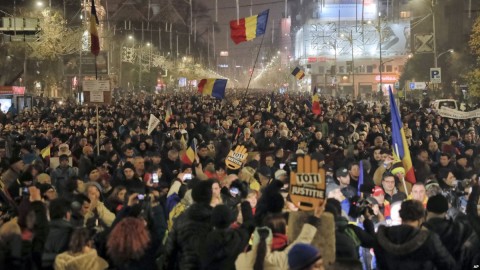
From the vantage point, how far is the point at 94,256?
5.83 meters

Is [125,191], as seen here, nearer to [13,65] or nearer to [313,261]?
[313,261]

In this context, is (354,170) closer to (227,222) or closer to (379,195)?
(379,195)

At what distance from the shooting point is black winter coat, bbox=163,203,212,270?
605 cm

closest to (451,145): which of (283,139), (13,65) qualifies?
(283,139)

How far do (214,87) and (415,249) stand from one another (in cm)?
2092

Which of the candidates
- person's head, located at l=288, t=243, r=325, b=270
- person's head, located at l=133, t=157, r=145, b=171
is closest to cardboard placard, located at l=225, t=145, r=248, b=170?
person's head, located at l=133, t=157, r=145, b=171

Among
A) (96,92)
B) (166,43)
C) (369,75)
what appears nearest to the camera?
(96,92)

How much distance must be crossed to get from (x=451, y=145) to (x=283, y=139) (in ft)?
12.2

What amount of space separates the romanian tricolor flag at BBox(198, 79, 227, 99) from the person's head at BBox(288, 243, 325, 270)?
844 inches

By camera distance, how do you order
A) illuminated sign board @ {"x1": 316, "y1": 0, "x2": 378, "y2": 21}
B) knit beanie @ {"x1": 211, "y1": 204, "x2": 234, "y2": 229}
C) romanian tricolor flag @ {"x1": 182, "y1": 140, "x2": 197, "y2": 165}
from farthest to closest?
illuminated sign board @ {"x1": 316, "y1": 0, "x2": 378, "y2": 21}, romanian tricolor flag @ {"x1": 182, "y1": 140, "x2": 197, "y2": 165}, knit beanie @ {"x1": 211, "y1": 204, "x2": 234, "y2": 229}

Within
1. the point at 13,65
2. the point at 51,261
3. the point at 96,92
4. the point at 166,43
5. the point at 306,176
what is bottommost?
the point at 51,261

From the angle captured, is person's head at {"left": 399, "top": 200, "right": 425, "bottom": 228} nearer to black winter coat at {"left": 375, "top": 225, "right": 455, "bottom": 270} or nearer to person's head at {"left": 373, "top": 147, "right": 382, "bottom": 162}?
black winter coat at {"left": 375, "top": 225, "right": 455, "bottom": 270}

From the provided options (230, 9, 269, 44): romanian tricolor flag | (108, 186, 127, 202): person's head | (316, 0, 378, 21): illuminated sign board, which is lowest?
(108, 186, 127, 202): person's head

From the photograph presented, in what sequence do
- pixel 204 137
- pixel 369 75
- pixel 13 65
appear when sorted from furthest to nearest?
1. pixel 369 75
2. pixel 13 65
3. pixel 204 137
